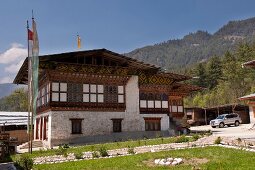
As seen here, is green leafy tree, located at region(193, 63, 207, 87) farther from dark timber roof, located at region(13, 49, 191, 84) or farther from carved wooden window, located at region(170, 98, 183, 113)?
dark timber roof, located at region(13, 49, 191, 84)

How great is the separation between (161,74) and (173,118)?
649 cm

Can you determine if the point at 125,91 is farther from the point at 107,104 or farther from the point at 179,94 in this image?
the point at 179,94

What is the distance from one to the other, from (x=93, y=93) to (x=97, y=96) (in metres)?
0.51

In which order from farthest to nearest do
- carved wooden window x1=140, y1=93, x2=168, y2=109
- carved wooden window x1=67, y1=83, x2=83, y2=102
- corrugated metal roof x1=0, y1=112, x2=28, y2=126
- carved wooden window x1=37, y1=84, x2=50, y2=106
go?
corrugated metal roof x1=0, y1=112, x2=28, y2=126 → carved wooden window x1=140, y1=93, x2=168, y2=109 → carved wooden window x1=37, y1=84, x2=50, y2=106 → carved wooden window x1=67, y1=83, x2=83, y2=102

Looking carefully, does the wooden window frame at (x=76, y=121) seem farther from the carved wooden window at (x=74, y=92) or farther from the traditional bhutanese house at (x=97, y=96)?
the carved wooden window at (x=74, y=92)

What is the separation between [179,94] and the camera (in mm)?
40625

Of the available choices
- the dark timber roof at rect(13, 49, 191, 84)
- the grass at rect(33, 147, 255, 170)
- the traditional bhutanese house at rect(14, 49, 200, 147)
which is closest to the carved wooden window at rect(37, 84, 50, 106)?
the traditional bhutanese house at rect(14, 49, 200, 147)

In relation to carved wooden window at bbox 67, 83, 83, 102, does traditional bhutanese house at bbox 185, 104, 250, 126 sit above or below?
below

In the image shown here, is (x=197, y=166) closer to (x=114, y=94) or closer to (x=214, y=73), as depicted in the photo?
(x=114, y=94)

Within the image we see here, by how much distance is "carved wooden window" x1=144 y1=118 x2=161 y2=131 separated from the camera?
113 ft

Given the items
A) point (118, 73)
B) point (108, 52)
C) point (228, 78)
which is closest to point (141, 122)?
point (118, 73)

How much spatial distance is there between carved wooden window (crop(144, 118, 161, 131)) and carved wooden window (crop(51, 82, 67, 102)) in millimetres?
9623

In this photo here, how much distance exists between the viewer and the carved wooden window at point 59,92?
2932 centimetres

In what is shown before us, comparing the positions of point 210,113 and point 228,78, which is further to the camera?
point 228,78
